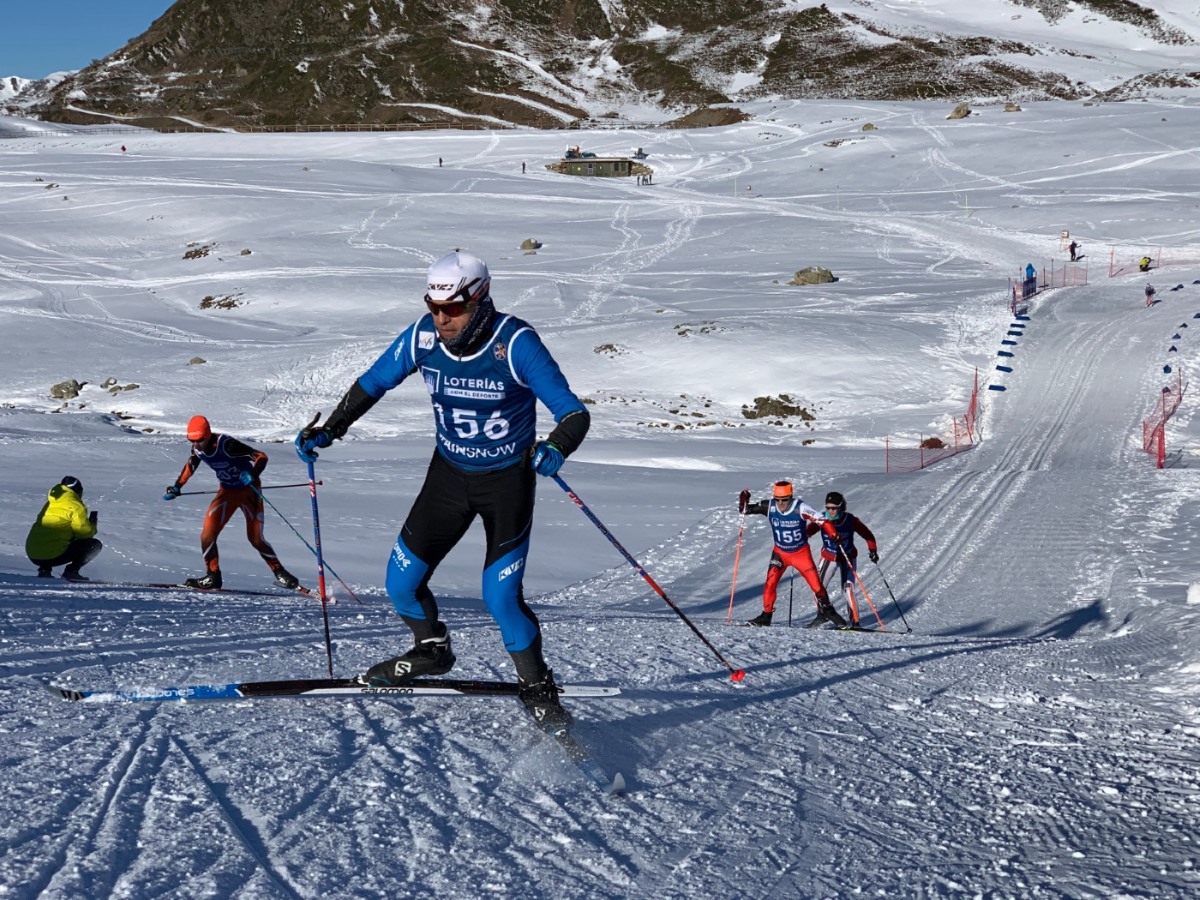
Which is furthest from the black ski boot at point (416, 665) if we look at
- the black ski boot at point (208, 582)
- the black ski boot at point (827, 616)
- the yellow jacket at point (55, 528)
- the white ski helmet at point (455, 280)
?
the black ski boot at point (827, 616)

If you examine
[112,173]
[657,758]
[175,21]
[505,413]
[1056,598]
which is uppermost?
[175,21]

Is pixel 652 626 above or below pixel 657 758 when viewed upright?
below

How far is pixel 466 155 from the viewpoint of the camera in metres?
73.0

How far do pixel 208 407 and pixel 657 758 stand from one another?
23.2m

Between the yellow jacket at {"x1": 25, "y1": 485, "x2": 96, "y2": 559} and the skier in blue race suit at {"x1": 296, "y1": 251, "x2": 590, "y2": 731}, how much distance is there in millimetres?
6608

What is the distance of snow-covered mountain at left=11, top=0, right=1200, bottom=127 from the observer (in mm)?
109750

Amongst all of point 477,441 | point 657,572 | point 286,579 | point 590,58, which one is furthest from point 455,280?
point 590,58

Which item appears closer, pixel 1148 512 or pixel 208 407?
pixel 1148 512

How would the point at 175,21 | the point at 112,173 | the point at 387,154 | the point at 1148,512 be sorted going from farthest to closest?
the point at 175,21, the point at 387,154, the point at 112,173, the point at 1148,512

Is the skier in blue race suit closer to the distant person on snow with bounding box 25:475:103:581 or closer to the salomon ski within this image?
the salomon ski

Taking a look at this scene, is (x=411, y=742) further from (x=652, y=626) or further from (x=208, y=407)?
(x=208, y=407)

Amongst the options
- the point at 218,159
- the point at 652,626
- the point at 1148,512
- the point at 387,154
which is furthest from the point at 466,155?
the point at 652,626

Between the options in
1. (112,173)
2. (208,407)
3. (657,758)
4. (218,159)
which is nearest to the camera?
(657,758)

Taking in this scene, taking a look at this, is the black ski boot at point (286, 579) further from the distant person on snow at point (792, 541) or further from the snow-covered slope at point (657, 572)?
the distant person on snow at point (792, 541)
